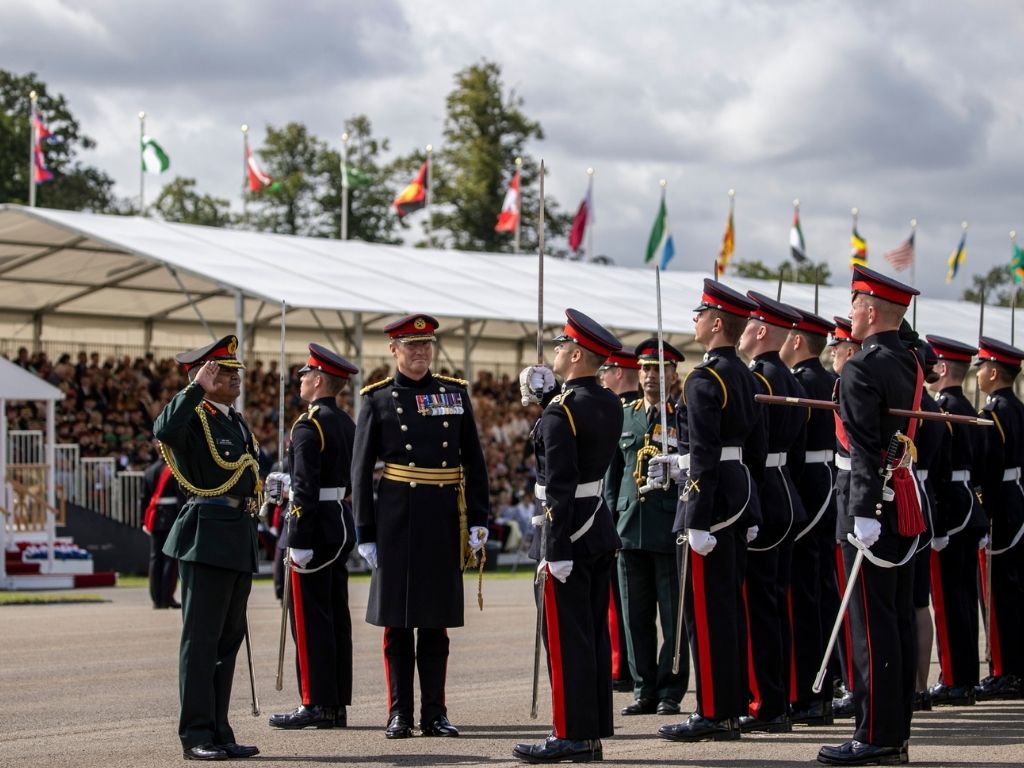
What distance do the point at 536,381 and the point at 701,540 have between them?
1.06 meters

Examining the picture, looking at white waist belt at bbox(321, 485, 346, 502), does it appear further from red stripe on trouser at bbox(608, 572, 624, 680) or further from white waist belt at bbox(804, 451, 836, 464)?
white waist belt at bbox(804, 451, 836, 464)

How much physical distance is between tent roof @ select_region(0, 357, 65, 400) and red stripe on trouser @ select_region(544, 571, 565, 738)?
14.0 metres

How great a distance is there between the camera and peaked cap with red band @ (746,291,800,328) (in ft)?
28.3

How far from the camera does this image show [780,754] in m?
7.60

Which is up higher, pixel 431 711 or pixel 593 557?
pixel 593 557

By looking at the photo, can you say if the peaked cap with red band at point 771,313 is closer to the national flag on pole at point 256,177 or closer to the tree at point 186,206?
the national flag on pole at point 256,177

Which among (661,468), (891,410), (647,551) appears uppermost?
(891,410)

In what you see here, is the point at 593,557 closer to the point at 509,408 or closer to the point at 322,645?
the point at 322,645

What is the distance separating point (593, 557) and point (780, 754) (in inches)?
47.9

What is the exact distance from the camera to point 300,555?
8.64m

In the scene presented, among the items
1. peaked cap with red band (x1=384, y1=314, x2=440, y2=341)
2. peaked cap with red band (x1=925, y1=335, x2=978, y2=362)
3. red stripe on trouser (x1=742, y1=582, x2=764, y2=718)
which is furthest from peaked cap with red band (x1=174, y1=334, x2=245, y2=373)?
peaked cap with red band (x1=925, y1=335, x2=978, y2=362)

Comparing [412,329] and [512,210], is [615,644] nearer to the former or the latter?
[412,329]

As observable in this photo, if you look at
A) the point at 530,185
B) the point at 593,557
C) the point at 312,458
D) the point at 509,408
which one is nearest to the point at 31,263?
the point at 509,408

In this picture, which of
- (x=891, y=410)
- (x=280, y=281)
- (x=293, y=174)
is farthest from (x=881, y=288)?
(x=293, y=174)
